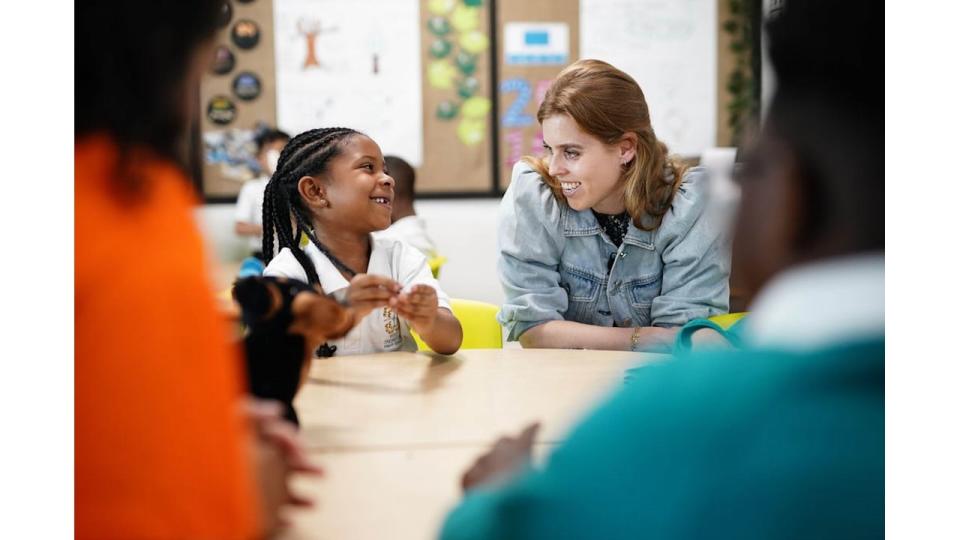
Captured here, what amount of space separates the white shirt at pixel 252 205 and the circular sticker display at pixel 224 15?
0.38ft

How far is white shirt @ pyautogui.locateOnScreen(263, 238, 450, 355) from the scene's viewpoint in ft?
1.95

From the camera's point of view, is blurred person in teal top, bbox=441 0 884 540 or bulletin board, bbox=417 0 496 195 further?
bulletin board, bbox=417 0 496 195

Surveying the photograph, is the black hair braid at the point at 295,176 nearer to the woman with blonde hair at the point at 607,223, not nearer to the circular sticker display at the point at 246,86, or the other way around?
the circular sticker display at the point at 246,86

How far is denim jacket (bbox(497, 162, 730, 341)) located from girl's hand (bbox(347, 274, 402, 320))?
0.16 m

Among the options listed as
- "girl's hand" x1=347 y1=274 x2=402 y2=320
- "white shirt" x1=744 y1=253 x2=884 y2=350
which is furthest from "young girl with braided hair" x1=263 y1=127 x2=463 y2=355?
"white shirt" x1=744 y1=253 x2=884 y2=350

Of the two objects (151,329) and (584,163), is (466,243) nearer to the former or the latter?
(584,163)

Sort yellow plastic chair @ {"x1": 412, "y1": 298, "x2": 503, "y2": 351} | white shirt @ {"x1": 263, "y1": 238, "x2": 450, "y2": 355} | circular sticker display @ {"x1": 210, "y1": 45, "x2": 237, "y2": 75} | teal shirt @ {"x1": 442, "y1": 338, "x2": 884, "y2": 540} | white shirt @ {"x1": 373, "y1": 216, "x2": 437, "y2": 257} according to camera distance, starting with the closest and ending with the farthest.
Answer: teal shirt @ {"x1": 442, "y1": 338, "x2": 884, "y2": 540}, circular sticker display @ {"x1": 210, "y1": 45, "x2": 237, "y2": 75}, white shirt @ {"x1": 263, "y1": 238, "x2": 450, "y2": 355}, white shirt @ {"x1": 373, "y1": 216, "x2": 437, "y2": 257}, yellow plastic chair @ {"x1": 412, "y1": 298, "x2": 503, "y2": 351}

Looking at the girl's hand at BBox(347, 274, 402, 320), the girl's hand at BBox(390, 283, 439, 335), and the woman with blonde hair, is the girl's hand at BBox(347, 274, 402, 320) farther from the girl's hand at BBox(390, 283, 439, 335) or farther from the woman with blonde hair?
the woman with blonde hair

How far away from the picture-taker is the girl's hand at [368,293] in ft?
2.02

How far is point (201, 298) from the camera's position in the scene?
1.33 ft

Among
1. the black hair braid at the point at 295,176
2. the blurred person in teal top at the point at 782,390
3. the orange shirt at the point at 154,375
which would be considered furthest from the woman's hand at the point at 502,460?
the black hair braid at the point at 295,176

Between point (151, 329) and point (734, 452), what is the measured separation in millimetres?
278

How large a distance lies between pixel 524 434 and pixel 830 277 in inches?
7.7

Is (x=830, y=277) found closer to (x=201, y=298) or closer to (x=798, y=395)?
(x=798, y=395)
